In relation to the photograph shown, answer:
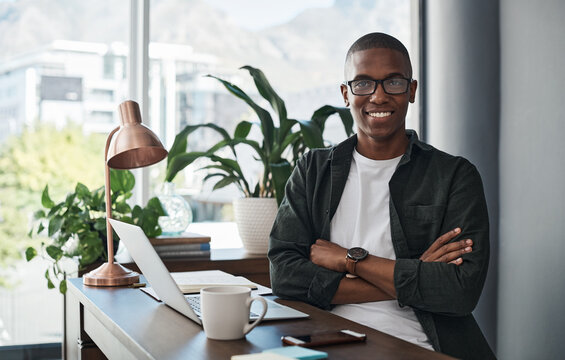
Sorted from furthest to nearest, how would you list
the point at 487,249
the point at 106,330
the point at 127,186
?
the point at 127,186
the point at 487,249
the point at 106,330

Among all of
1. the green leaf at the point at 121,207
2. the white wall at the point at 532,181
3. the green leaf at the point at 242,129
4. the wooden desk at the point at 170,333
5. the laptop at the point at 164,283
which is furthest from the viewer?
the green leaf at the point at 242,129

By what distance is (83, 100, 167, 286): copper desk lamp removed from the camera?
1.83 m

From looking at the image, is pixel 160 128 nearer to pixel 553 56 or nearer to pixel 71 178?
pixel 71 178

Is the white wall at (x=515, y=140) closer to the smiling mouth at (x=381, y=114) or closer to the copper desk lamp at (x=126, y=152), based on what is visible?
the smiling mouth at (x=381, y=114)

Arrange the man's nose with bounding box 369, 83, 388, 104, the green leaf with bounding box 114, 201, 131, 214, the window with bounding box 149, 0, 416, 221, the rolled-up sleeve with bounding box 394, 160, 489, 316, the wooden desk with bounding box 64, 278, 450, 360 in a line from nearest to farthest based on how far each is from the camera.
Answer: the wooden desk with bounding box 64, 278, 450, 360
the rolled-up sleeve with bounding box 394, 160, 489, 316
the man's nose with bounding box 369, 83, 388, 104
the green leaf with bounding box 114, 201, 131, 214
the window with bounding box 149, 0, 416, 221

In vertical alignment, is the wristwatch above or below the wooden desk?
above

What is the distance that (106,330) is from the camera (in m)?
1.54

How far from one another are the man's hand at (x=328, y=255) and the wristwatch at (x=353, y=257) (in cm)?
2

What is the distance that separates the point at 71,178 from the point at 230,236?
2.73 feet

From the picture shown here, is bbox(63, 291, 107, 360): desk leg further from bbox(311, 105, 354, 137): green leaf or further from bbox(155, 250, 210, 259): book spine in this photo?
bbox(311, 105, 354, 137): green leaf

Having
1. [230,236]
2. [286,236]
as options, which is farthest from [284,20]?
[286,236]

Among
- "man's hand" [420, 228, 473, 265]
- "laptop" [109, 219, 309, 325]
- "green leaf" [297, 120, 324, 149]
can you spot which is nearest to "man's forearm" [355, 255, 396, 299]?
"man's hand" [420, 228, 473, 265]

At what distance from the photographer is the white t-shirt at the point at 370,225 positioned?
1696 mm

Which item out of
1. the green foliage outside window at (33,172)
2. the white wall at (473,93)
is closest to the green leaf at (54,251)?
the green foliage outside window at (33,172)
